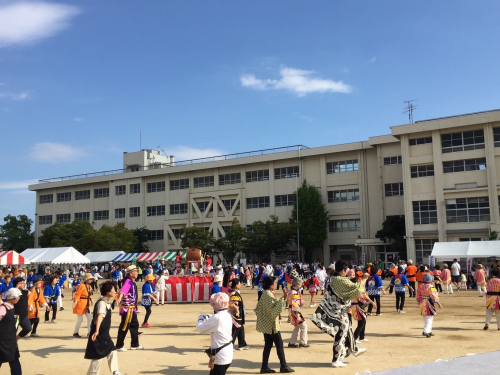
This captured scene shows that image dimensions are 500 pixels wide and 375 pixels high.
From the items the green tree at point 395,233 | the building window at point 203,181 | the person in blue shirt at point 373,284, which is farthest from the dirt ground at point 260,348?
the building window at point 203,181

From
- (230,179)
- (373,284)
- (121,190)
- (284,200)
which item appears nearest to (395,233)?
(284,200)

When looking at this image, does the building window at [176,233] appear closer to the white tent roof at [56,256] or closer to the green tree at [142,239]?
the green tree at [142,239]

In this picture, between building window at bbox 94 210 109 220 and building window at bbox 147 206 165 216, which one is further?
building window at bbox 94 210 109 220

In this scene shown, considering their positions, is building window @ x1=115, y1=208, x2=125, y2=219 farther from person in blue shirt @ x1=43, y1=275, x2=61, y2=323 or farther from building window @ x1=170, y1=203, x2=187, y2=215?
person in blue shirt @ x1=43, y1=275, x2=61, y2=323

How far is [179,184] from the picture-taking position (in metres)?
57.5

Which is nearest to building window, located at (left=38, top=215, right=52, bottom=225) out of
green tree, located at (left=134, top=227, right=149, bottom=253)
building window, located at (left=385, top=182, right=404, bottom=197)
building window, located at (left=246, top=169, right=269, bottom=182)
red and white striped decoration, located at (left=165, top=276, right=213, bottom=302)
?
green tree, located at (left=134, top=227, right=149, bottom=253)

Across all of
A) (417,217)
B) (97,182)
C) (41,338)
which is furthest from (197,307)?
(97,182)

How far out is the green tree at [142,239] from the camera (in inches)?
2229

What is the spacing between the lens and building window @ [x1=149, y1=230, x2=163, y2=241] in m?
57.9

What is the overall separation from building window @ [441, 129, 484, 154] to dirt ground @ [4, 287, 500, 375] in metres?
26.0

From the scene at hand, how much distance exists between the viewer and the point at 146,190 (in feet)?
196

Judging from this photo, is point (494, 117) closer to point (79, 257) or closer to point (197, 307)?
point (197, 307)

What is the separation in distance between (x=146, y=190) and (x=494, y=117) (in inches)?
1544

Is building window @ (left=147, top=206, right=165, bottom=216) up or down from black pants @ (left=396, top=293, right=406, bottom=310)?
up
